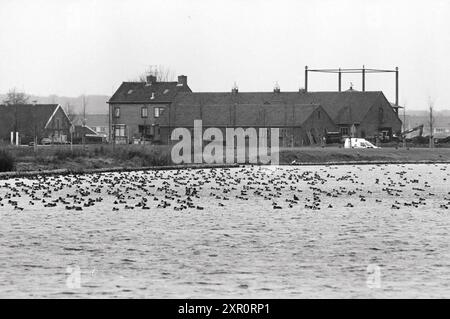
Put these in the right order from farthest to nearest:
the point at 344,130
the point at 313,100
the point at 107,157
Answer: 1. the point at 313,100
2. the point at 344,130
3. the point at 107,157

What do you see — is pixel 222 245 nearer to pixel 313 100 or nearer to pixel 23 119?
pixel 23 119

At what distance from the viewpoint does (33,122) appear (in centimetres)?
12225

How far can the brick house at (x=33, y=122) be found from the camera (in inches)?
Answer: 4707

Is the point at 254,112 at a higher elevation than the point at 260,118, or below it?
higher

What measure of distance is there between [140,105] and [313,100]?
2624 cm

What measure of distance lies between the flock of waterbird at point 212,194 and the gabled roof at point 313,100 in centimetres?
8081

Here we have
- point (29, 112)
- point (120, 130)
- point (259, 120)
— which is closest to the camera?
point (259, 120)

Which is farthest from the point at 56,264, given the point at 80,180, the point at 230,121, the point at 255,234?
the point at 230,121

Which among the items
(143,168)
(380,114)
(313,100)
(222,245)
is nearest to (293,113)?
(313,100)

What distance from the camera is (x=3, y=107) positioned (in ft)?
415

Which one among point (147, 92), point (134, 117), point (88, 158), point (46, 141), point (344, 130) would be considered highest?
point (147, 92)

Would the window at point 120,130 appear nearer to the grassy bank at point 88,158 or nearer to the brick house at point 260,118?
the brick house at point 260,118

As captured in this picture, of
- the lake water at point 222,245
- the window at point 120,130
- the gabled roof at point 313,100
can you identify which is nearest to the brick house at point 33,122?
the window at point 120,130

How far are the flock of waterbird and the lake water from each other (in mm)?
118
